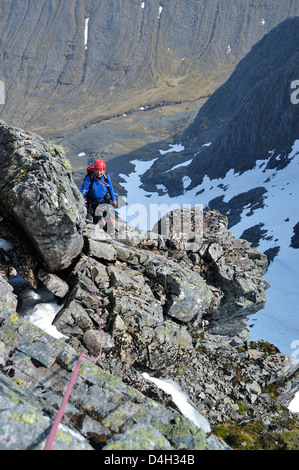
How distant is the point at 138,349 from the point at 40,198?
6.88 m

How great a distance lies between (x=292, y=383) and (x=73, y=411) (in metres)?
13.6

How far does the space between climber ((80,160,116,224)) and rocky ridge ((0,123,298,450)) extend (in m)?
0.99

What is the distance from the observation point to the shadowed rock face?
1058 centimetres

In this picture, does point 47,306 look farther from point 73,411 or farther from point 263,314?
point 263,314

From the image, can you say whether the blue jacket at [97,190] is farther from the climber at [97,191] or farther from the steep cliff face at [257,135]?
the steep cliff face at [257,135]

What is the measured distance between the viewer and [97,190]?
14336 millimetres

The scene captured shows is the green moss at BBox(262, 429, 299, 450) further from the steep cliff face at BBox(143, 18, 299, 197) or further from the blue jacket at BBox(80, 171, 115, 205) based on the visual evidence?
the steep cliff face at BBox(143, 18, 299, 197)

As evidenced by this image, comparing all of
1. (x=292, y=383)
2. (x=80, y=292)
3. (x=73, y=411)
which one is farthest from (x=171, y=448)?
(x=292, y=383)

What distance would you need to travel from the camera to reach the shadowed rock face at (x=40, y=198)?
10578 millimetres

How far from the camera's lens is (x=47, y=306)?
1152 centimetres

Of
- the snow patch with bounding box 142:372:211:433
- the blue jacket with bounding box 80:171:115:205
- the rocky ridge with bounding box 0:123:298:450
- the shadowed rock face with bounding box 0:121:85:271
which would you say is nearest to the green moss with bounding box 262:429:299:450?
the rocky ridge with bounding box 0:123:298:450
